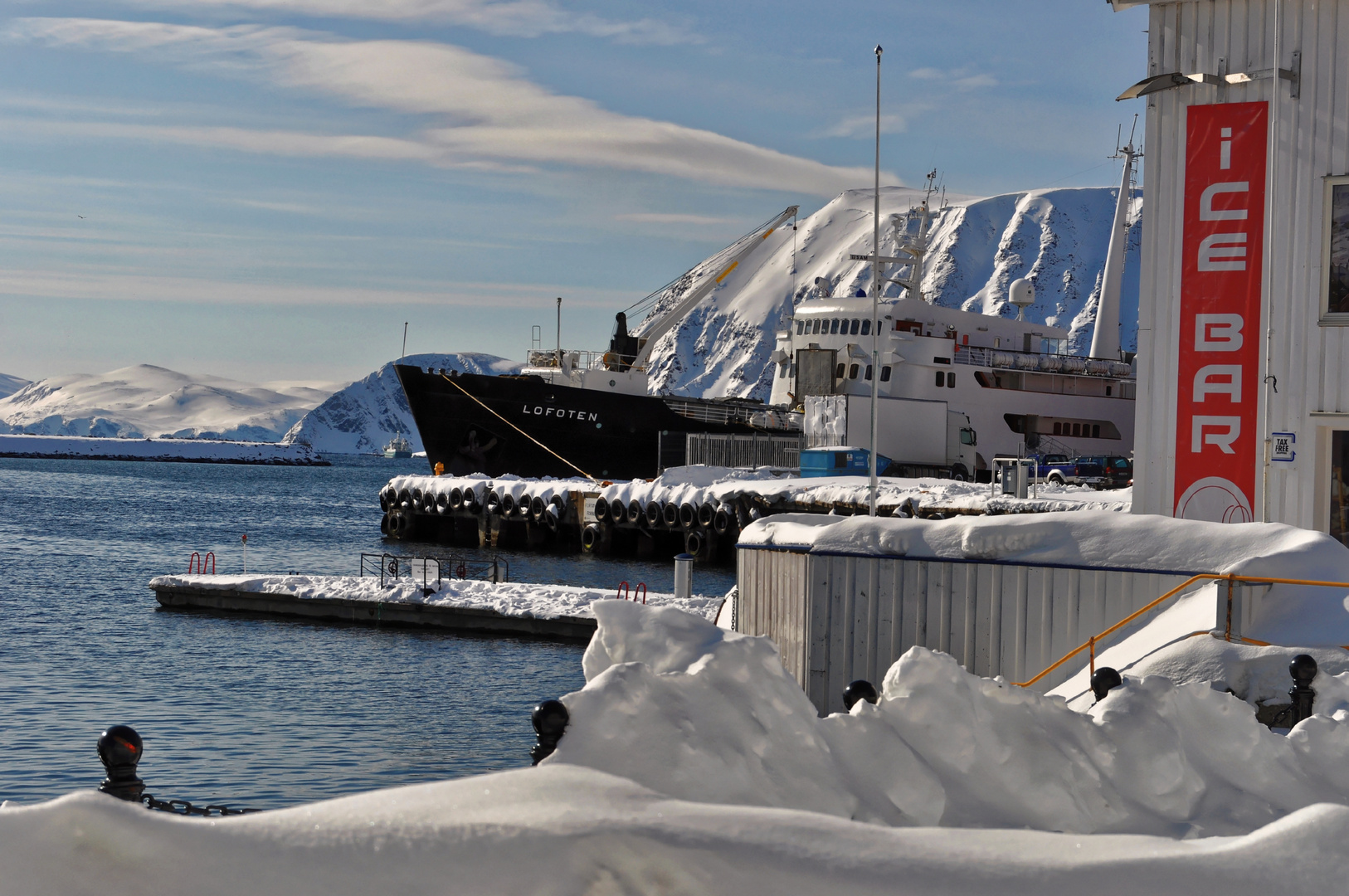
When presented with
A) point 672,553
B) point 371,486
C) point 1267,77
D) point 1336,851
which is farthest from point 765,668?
point 371,486

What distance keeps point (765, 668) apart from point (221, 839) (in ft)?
8.00

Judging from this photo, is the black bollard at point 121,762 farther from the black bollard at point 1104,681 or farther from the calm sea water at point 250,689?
the calm sea water at point 250,689

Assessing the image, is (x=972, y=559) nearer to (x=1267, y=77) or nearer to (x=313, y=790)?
(x=1267, y=77)

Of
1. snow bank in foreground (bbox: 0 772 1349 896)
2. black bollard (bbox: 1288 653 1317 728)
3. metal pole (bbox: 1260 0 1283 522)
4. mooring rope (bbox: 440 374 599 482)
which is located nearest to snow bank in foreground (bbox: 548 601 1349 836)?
snow bank in foreground (bbox: 0 772 1349 896)

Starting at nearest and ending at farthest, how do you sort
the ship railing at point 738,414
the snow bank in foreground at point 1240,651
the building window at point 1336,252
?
the snow bank in foreground at point 1240,651, the building window at point 1336,252, the ship railing at point 738,414

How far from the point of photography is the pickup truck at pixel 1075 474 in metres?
44.8

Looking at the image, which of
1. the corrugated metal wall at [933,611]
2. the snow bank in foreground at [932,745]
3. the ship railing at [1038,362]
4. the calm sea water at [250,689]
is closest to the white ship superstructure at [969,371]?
the ship railing at [1038,362]

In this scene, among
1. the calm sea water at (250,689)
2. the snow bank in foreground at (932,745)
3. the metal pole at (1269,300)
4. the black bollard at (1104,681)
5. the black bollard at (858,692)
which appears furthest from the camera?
the calm sea water at (250,689)

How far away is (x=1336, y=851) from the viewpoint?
394 centimetres

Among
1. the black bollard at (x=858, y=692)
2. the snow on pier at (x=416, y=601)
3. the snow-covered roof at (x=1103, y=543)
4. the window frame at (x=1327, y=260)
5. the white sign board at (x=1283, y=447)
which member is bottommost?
the snow on pier at (x=416, y=601)

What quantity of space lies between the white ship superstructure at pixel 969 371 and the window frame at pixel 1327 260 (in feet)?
148

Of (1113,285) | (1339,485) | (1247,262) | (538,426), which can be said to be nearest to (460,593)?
(1247,262)

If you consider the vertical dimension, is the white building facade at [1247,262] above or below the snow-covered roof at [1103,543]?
above

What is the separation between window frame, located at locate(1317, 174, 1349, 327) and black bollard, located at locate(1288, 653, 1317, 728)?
260 inches
